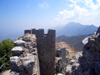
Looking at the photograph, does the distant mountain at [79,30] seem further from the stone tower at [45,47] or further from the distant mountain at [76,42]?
the stone tower at [45,47]

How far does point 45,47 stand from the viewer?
23.2 feet

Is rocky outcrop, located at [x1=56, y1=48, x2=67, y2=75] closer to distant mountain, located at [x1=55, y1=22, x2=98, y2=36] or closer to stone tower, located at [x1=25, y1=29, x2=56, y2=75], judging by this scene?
stone tower, located at [x1=25, y1=29, x2=56, y2=75]

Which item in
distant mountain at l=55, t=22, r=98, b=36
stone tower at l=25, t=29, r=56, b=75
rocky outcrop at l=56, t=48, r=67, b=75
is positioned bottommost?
rocky outcrop at l=56, t=48, r=67, b=75

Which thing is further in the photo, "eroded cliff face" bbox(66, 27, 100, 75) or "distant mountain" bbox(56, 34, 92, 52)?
"distant mountain" bbox(56, 34, 92, 52)

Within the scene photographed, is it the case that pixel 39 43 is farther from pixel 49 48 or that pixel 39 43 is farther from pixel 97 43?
pixel 97 43

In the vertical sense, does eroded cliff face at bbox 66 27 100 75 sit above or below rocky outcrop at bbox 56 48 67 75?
above

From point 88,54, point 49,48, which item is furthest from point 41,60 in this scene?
point 88,54

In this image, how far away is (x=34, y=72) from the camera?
3.62m

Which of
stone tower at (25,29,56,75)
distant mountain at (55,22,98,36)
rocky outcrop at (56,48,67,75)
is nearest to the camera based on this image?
stone tower at (25,29,56,75)

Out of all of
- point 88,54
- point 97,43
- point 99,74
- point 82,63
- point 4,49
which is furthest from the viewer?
point 4,49

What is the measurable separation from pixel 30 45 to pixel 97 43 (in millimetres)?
3239

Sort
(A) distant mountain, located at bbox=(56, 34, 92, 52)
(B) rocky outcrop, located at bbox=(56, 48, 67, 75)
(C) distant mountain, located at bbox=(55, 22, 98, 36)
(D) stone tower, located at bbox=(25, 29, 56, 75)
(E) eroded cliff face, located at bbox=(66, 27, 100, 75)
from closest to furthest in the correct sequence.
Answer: (E) eroded cliff face, located at bbox=(66, 27, 100, 75) → (D) stone tower, located at bbox=(25, 29, 56, 75) → (B) rocky outcrop, located at bbox=(56, 48, 67, 75) → (A) distant mountain, located at bbox=(56, 34, 92, 52) → (C) distant mountain, located at bbox=(55, 22, 98, 36)

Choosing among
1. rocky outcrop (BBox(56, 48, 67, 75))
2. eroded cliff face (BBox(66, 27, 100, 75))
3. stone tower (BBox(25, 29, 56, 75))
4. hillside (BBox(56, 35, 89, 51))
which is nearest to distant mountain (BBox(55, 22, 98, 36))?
hillside (BBox(56, 35, 89, 51))

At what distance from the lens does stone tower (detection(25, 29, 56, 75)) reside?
691cm
